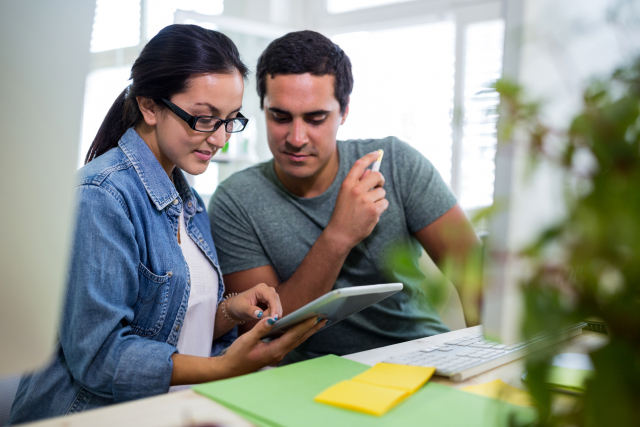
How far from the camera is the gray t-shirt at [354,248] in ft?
4.43

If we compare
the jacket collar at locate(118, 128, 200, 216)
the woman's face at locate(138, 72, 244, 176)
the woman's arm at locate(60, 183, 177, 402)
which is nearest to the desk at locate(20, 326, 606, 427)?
the woman's arm at locate(60, 183, 177, 402)

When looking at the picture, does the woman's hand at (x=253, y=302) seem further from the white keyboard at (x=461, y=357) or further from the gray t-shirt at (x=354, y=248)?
the white keyboard at (x=461, y=357)

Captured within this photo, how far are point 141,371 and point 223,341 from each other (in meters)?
0.46

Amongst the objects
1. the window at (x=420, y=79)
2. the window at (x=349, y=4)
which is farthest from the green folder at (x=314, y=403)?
the window at (x=349, y=4)

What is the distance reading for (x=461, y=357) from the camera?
2.49 feet

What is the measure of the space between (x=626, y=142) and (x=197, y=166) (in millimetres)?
935

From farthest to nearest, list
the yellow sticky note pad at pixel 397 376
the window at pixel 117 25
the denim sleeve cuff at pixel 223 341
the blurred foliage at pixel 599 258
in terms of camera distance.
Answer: the window at pixel 117 25
the denim sleeve cuff at pixel 223 341
the yellow sticky note pad at pixel 397 376
the blurred foliage at pixel 599 258

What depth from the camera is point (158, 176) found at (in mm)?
1021

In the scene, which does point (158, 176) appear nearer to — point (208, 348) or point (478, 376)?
point (208, 348)

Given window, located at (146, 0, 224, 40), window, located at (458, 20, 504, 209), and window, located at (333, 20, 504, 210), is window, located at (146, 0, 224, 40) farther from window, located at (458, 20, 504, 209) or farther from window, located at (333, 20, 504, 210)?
window, located at (458, 20, 504, 209)

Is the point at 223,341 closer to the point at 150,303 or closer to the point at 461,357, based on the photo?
the point at 150,303

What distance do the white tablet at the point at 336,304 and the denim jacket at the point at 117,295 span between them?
0.68 feet

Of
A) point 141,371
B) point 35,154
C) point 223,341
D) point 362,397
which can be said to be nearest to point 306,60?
point 223,341

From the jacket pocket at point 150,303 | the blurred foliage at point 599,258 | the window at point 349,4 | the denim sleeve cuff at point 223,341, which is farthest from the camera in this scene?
the window at point 349,4
